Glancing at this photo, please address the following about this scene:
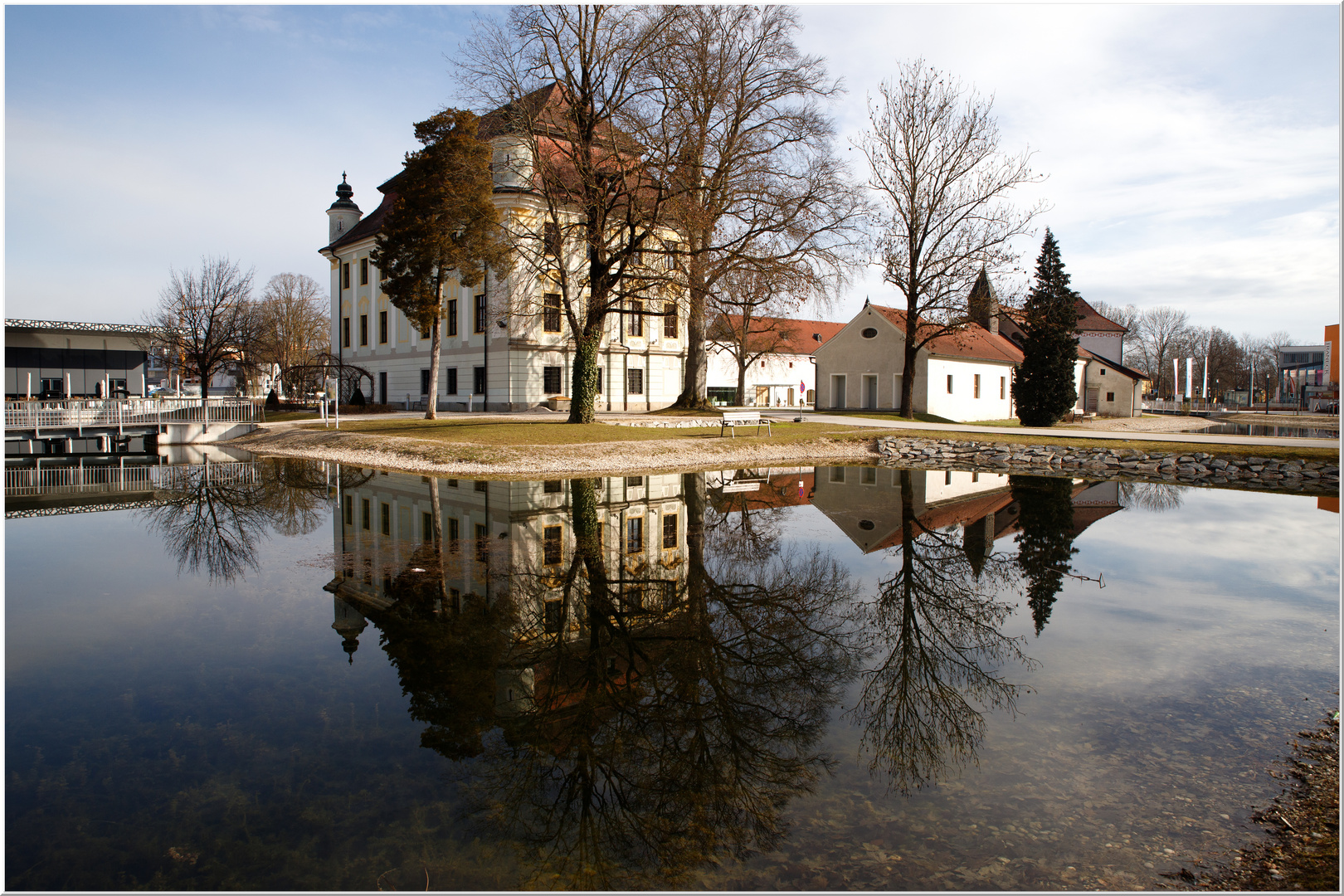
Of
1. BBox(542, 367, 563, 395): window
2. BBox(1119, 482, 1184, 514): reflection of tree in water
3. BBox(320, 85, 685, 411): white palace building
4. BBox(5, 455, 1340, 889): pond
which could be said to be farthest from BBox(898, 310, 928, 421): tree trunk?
BBox(5, 455, 1340, 889): pond

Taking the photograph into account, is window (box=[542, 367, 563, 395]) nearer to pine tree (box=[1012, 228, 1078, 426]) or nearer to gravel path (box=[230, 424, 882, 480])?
gravel path (box=[230, 424, 882, 480])

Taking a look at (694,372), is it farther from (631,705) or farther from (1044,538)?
(631,705)

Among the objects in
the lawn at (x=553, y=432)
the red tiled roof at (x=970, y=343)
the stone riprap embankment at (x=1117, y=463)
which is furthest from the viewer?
the red tiled roof at (x=970, y=343)

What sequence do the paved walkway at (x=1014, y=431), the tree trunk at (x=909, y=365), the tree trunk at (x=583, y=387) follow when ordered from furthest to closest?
1. the tree trunk at (x=909, y=365)
2. the tree trunk at (x=583, y=387)
3. the paved walkway at (x=1014, y=431)

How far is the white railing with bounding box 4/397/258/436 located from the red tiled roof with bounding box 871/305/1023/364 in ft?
112

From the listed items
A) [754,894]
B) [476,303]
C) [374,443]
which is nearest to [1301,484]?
[754,894]

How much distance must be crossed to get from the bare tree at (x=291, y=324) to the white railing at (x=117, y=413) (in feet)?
68.2

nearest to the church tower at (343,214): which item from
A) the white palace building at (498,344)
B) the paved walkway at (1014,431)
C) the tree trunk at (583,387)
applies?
the white palace building at (498,344)

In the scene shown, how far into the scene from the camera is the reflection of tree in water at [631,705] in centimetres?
405

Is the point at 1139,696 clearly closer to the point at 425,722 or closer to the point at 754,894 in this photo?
the point at 754,894

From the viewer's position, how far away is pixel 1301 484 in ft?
62.6

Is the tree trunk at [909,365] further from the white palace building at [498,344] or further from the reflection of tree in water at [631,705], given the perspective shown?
the reflection of tree in water at [631,705]

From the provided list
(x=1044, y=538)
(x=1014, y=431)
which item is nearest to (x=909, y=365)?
(x=1014, y=431)

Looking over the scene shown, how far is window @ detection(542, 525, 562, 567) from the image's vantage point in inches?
387
